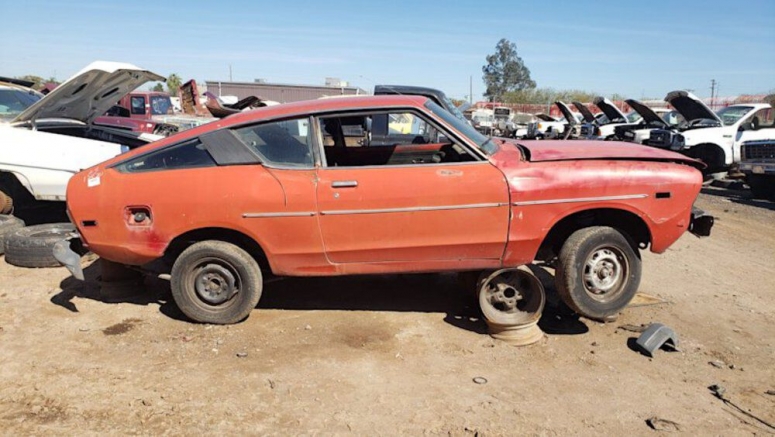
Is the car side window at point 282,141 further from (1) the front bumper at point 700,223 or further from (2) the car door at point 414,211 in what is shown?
(1) the front bumper at point 700,223

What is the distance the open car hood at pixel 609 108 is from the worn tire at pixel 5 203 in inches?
610

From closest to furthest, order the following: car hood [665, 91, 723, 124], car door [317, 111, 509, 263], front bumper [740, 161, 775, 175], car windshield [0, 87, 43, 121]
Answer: car door [317, 111, 509, 263], car windshield [0, 87, 43, 121], front bumper [740, 161, 775, 175], car hood [665, 91, 723, 124]

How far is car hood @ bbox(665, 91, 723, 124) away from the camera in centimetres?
1245

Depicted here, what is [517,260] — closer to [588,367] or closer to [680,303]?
[588,367]

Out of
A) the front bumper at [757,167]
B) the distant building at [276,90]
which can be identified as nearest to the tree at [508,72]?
the distant building at [276,90]

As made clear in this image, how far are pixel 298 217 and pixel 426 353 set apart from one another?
135cm

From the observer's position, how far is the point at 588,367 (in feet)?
12.5

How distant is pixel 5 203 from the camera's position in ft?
22.0

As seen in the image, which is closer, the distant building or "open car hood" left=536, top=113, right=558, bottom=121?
"open car hood" left=536, top=113, right=558, bottom=121

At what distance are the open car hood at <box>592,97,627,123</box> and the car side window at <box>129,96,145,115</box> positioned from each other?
14286 millimetres

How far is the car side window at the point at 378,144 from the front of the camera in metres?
5.07

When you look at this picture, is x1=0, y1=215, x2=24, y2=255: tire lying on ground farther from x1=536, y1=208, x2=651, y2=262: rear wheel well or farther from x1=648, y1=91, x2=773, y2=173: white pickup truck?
x1=648, y1=91, x2=773, y2=173: white pickup truck

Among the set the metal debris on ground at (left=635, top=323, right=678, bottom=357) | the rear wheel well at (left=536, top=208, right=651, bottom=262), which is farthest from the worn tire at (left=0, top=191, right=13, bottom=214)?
the metal debris on ground at (left=635, top=323, right=678, bottom=357)

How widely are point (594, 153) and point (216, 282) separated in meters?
3.08
